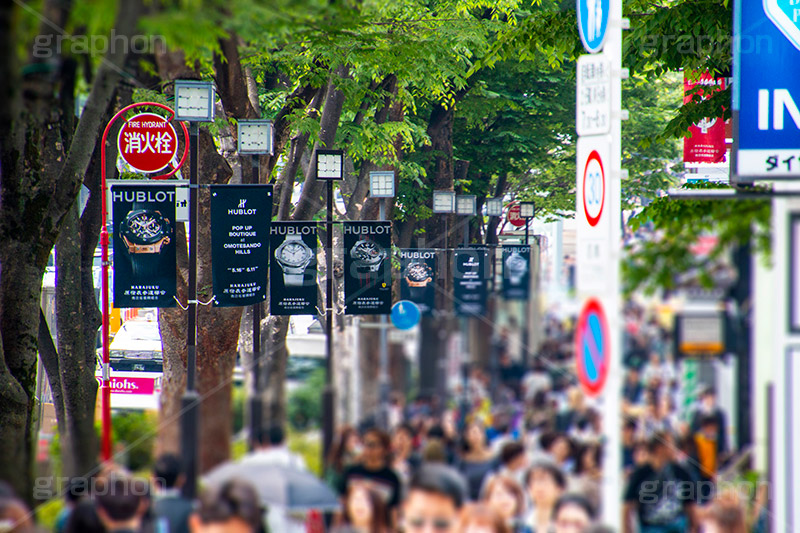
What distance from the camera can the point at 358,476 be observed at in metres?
3.42

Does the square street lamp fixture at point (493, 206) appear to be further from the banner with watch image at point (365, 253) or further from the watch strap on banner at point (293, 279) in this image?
the watch strap on banner at point (293, 279)

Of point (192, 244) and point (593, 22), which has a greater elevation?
point (593, 22)

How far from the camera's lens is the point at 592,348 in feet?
11.3

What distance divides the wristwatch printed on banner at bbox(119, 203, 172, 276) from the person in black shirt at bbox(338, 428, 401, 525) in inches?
335

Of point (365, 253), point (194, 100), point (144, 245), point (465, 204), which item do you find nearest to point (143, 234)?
point (144, 245)

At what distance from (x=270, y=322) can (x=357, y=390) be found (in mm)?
13420

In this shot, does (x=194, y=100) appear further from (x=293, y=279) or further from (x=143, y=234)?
(x=293, y=279)

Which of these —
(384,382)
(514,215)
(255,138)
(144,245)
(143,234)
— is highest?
(255,138)

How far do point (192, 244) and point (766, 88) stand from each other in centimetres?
679

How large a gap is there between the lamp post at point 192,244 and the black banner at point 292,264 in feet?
5.79

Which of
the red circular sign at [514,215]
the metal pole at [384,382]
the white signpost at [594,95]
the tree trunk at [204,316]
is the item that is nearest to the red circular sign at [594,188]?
the white signpost at [594,95]

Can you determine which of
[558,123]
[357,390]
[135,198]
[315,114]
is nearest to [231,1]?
[357,390]

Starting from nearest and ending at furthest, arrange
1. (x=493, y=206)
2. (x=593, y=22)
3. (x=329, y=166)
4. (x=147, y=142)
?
(x=593, y=22) → (x=147, y=142) → (x=329, y=166) → (x=493, y=206)

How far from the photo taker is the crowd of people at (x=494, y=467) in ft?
11.0
